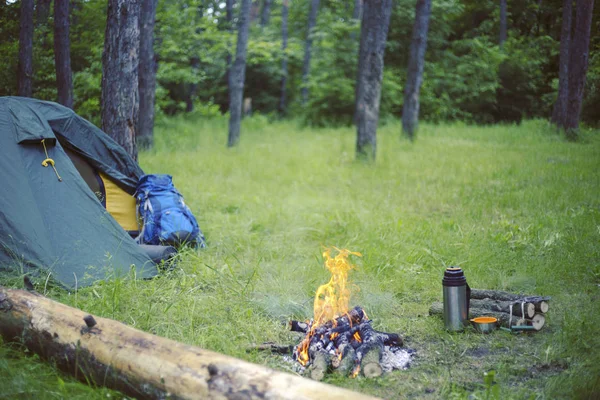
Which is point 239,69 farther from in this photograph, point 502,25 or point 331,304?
point 331,304

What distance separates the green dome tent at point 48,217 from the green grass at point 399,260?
0.25 meters

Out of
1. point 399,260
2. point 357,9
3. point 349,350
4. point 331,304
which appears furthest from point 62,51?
point 357,9

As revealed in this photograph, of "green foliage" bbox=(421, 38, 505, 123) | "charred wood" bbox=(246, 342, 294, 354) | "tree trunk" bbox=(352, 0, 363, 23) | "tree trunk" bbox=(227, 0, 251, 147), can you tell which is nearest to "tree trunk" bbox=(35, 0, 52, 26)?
"tree trunk" bbox=(227, 0, 251, 147)

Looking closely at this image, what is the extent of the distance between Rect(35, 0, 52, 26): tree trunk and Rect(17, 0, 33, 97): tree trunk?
20cm

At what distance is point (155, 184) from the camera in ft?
21.2

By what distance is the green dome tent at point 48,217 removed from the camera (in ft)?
15.3

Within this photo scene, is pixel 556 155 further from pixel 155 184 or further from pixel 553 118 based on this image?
pixel 155 184

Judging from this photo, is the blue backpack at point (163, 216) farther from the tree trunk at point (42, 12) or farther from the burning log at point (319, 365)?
the tree trunk at point (42, 12)

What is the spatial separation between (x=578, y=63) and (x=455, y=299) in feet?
40.2

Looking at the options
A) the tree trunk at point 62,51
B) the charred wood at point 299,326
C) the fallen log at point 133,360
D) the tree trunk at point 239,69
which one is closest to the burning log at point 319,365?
the charred wood at point 299,326

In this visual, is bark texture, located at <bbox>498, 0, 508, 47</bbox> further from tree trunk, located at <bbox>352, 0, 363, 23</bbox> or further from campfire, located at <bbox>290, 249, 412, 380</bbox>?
campfire, located at <bbox>290, 249, 412, 380</bbox>

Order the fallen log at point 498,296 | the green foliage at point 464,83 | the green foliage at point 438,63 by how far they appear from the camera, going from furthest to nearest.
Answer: the green foliage at point 464,83, the green foliage at point 438,63, the fallen log at point 498,296

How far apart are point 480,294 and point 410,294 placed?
28.6 inches

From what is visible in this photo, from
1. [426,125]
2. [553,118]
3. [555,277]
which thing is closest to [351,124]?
[426,125]
